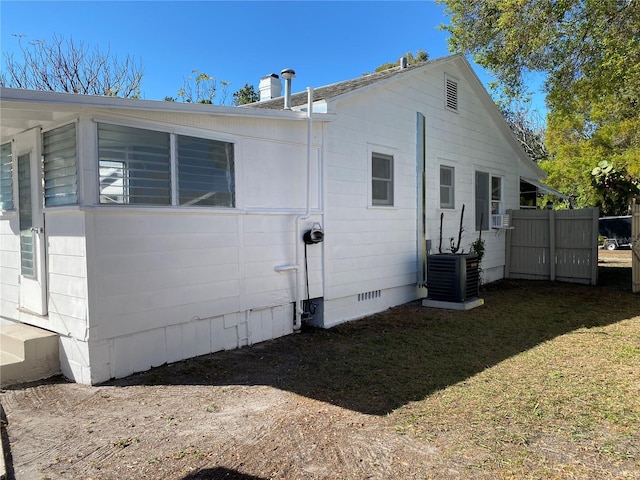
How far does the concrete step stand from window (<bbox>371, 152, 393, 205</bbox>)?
201 inches

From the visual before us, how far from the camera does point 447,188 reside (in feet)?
32.7

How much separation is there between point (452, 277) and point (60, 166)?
20.9 feet

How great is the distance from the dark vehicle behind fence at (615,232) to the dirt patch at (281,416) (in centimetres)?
1724

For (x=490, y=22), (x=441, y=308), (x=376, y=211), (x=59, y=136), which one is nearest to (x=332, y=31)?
(x=490, y=22)

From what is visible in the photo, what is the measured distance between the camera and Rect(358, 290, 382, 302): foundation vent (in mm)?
7688

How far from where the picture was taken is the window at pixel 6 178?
5.71m

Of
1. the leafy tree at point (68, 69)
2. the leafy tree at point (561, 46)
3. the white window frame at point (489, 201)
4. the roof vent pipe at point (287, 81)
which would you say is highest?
the leafy tree at point (68, 69)

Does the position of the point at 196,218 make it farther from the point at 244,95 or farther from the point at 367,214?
the point at 244,95

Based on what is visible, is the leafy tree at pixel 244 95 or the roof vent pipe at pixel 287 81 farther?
the leafy tree at pixel 244 95

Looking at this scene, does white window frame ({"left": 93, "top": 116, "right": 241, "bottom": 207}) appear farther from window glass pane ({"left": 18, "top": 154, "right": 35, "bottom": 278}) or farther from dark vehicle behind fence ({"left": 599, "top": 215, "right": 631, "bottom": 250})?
dark vehicle behind fence ({"left": 599, "top": 215, "right": 631, "bottom": 250})

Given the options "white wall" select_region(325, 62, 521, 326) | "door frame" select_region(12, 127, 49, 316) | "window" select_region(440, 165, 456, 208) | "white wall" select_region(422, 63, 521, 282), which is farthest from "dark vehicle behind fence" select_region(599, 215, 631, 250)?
"door frame" select_region(12, 127, 49, 316)

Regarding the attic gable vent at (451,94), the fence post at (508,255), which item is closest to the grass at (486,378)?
the fence post at (508,255)

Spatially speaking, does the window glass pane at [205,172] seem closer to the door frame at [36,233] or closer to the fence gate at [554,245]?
the door frame at [36,233]

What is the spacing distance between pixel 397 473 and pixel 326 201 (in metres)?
4.52
